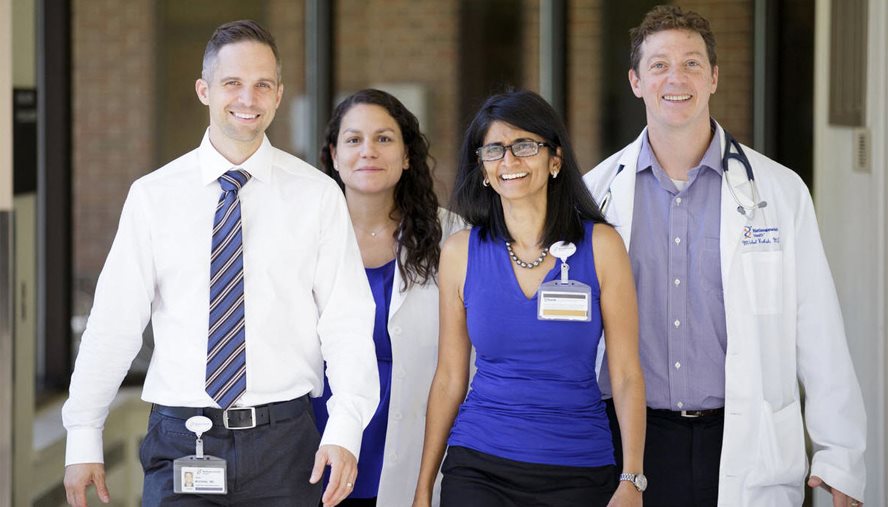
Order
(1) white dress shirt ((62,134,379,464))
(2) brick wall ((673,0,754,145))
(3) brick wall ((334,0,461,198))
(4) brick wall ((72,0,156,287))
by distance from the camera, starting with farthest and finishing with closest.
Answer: (3) brick wall ((334,0,461,198))
(4) brick wall ((72,0,156,287))
(2) brick wall ((673,0,754,145))
(1) white dress shirt ((62,134,379,464))

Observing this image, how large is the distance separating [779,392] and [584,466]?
61 centimetres

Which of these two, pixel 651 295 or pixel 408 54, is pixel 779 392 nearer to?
pixel 651 295

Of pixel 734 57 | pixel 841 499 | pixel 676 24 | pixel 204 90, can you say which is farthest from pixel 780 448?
pixel 734 57

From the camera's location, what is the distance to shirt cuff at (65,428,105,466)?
2598mm

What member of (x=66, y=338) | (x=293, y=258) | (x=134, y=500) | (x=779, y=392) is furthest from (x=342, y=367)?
(x=66, y=338)

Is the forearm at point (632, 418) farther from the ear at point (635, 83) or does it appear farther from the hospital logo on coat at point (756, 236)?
the ear at point (635, 83)

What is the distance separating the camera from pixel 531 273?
2779 millimetres

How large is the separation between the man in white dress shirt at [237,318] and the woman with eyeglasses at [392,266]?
1.47ft

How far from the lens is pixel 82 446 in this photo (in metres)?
2.60

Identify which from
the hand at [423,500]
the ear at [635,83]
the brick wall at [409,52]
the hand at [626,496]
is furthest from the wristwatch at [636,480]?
the brick wall at [409,52]

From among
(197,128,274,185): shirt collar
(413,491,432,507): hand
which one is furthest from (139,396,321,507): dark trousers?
(197,128,274,185): shirt collar

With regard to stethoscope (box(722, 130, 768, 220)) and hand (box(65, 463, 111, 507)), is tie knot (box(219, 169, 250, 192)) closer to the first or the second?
hand (box(65, 463, 111, 507))

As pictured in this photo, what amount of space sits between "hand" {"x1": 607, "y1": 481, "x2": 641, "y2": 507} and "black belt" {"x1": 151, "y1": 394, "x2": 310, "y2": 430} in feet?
2.58

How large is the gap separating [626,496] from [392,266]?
964mm
